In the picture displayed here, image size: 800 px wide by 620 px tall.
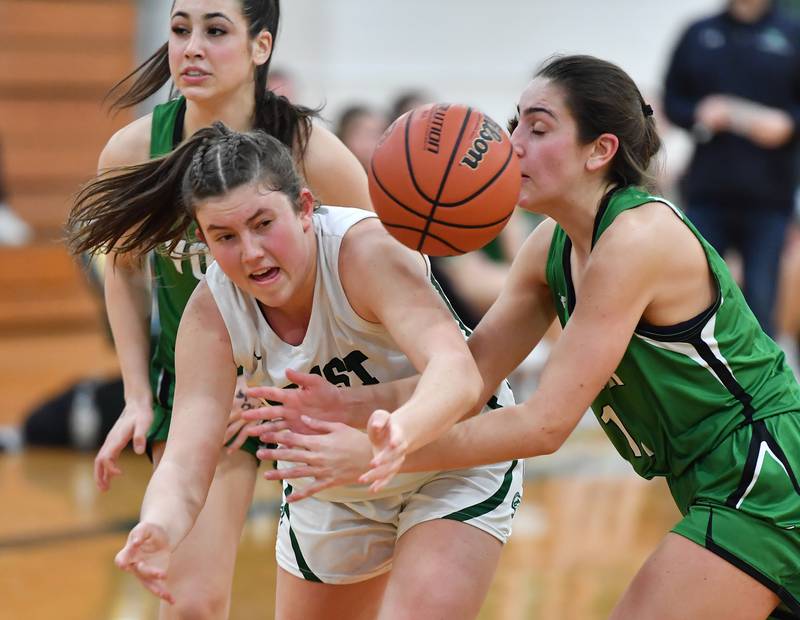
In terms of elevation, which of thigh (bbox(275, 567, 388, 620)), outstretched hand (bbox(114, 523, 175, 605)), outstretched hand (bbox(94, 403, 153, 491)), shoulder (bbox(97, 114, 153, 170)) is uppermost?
shoulder (bbox(97, 114, 153, 170))

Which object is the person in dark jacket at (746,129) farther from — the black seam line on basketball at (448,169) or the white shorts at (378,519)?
the black seam line on basketball at (448,169)

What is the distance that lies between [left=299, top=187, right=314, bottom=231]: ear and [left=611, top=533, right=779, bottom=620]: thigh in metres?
1.14

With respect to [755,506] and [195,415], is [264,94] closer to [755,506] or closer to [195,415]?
[195,415]

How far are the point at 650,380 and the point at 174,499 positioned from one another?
1.15 m

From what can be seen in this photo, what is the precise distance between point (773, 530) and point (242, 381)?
1.59 meters

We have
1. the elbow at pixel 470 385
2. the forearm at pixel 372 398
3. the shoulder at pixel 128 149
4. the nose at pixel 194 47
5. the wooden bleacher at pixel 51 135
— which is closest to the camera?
the elbow at pixel 470 385

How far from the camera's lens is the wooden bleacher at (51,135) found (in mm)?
11203

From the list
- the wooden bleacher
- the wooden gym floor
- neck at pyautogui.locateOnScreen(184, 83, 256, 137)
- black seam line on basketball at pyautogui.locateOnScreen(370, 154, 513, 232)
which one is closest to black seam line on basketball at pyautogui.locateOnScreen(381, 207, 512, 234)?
black seam line on basketball at pyautogui.locateOnScreen(370, 154, 513, 232)

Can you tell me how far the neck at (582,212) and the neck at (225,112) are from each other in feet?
3.31

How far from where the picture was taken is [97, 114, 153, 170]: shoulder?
11.8 feet

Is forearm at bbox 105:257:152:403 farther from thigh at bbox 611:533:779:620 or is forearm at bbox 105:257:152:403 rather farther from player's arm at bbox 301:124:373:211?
thigh at bbox 611:533:779:620

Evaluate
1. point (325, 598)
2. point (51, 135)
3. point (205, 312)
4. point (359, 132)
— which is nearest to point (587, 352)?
point (205, 312)

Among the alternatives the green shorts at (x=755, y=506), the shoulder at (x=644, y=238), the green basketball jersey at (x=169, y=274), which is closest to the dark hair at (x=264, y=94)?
the green basketball jersey at (x=169, y=274)

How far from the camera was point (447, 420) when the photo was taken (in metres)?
2.62
